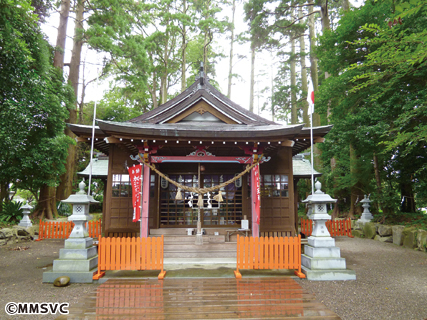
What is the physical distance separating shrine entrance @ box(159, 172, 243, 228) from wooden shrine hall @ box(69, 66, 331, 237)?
0.13 ft

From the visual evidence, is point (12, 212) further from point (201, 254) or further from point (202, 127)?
point (202, 127)

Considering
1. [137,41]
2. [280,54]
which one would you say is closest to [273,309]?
[137,41]

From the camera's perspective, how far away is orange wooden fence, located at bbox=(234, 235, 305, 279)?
6.48 meters

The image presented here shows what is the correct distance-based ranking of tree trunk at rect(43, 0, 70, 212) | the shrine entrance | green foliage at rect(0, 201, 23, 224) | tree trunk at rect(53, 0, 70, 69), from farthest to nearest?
tree trunk at rect(53, 0, 70, 69) → tree trunk at rect(43, 0, 70, 212) → green foliage at rect(0, 201, 23, 224) → the shrine entrance

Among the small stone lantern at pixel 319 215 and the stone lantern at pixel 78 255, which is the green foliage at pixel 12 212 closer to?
the stone lantern at pixel 78 255

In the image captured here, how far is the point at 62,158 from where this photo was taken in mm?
13898

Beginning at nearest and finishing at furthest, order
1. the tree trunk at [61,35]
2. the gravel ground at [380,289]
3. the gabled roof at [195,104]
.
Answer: the gravel ground at [380,289] → the gabled roof at [195,104] → the tree trunk at [61,35]

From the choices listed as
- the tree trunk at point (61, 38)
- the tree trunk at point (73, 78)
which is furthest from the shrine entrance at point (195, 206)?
the tree trunk at point (73, 78)

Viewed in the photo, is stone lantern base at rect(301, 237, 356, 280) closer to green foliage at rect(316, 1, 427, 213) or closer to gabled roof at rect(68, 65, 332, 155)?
gabled roof at rect(68, 65, 332, 155)

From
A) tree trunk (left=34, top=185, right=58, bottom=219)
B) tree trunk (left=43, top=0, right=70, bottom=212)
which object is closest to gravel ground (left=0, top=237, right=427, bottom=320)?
tree trunk (left=34, top=185, right=58, bottom=219)

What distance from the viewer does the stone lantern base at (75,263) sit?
6.16 meters

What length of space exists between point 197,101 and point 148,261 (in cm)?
630

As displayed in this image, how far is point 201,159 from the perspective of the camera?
29.2 ft

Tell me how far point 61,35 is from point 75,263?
1550cm
